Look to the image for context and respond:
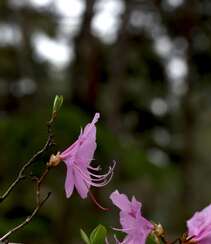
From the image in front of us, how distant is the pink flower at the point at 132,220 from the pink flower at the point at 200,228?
0.07 metres

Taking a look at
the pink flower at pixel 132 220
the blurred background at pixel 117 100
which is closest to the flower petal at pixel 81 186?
the pink flower at pixel 132 220

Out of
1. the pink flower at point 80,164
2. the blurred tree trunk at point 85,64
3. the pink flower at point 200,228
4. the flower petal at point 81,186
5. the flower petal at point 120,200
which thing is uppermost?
the blurred tree trunk at point 85,64

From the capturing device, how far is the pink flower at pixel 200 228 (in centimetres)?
116

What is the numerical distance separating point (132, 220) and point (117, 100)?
798 cm

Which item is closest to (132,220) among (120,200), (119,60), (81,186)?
(120,200)

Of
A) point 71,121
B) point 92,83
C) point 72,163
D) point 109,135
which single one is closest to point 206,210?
point 72,163

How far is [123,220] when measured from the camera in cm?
122

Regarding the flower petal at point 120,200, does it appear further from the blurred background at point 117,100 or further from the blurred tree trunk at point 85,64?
the blurred tree trunk at point 85,64

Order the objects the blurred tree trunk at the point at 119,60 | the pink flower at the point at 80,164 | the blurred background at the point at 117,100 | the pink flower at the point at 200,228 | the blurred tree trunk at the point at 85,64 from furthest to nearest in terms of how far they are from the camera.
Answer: the blurred tree trunk at the point at 119,60, the blurred tree trunk at the point at 85,64, the blurred background at the point at 117,100, the pink flower at the point at 80,164, the pink flower at the point at 200,228

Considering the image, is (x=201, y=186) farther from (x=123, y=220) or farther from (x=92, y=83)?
(x=123, y=220)

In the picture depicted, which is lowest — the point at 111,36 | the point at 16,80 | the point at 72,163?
the point at 72,163

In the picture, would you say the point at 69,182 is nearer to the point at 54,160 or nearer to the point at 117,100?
the point at 54,160

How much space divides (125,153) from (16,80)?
19.5 feet

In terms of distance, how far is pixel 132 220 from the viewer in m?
1.21
